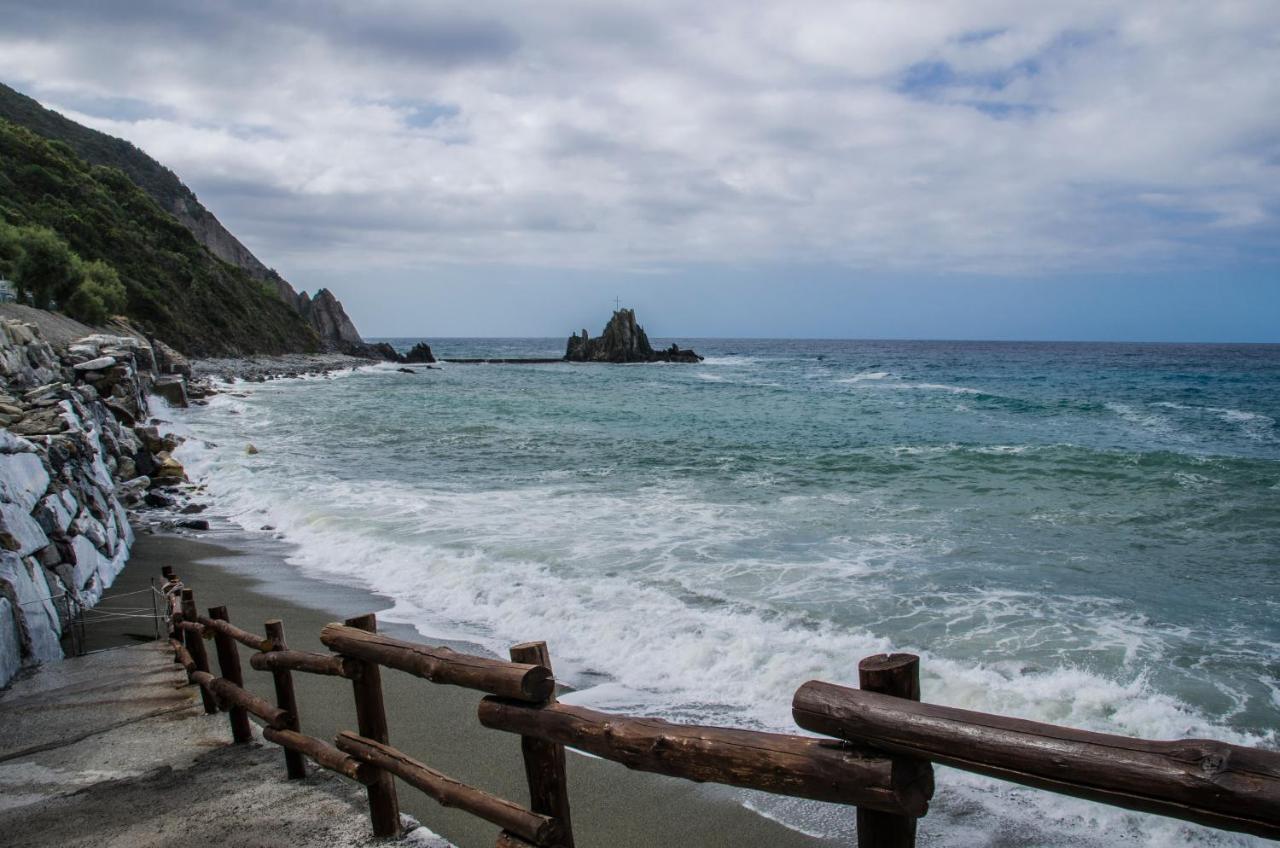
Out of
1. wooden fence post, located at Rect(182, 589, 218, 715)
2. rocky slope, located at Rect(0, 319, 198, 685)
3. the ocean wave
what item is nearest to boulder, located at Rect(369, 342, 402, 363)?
the ocean wave

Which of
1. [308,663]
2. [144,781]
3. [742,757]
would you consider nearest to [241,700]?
[144,781]

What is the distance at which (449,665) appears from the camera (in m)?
3.77

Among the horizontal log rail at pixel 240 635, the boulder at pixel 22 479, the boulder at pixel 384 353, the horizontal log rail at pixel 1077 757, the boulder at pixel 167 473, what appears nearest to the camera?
the horizontal log rail at pixel 1077 757

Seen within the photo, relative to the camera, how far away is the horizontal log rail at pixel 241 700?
5137 millimetres

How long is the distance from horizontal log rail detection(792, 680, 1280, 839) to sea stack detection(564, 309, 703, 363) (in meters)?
91.9

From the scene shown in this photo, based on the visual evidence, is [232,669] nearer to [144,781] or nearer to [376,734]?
[144,781]

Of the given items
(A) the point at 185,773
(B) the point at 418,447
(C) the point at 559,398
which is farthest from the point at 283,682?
(C) the point at 559,398

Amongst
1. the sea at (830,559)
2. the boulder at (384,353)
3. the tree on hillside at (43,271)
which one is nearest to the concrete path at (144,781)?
the sea at (830,559)

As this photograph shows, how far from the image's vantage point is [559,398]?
4391 cm

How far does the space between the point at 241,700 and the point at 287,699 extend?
0.50 metres

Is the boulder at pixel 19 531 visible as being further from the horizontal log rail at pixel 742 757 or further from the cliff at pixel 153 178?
the cliff at pixel 153 178

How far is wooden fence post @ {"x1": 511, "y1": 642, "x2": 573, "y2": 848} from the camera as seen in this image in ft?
11.5

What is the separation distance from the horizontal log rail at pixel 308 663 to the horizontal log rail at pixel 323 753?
0.41 m

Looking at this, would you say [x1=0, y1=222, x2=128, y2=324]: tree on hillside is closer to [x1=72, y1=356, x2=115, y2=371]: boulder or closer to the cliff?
[x1=72, y1=356, x2=115, y2=371]: boulder
